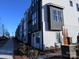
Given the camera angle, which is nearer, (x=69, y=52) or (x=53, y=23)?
(x=69, y=52)

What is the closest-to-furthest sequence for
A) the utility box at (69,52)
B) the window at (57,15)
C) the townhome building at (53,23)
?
1. the utility box at (69,52)
2. the townhome building at (53,23)
3. the window at (57,15)

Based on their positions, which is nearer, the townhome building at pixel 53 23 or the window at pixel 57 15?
the townhome building at pixel 53 23

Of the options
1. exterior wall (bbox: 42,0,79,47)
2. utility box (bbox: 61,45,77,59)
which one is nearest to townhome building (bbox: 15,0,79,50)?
exterior wall (bbox: 42,0,79,47)

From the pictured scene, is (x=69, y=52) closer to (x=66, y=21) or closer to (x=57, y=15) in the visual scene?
(x=57, y=15)

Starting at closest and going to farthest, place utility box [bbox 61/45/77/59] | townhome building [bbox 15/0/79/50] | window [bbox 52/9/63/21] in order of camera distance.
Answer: utility box [bbox 61/45/77/59] → townhome building [bbox 15/0/79/50] → window [bbox 52/9/63/21]

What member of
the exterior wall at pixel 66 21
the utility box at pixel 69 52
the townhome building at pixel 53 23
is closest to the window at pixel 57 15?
the townhome building at pixel 53 23

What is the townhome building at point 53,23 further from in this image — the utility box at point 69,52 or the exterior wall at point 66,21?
the utility box at point 69,52

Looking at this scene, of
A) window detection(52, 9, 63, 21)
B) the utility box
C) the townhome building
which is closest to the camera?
the utility box

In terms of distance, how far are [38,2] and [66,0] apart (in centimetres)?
568

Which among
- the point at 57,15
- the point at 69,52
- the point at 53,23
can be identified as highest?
the point at 57,15

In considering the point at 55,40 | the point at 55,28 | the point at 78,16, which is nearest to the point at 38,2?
the point at 55,28

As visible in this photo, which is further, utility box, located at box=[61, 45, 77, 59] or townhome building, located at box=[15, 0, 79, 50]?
townhome building, located at box=[15, 0, 79, 50]

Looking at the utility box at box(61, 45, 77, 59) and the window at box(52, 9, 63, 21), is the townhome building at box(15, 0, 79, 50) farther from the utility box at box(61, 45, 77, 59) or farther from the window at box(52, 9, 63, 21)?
the utility box at box(61, 45, 77, 59)

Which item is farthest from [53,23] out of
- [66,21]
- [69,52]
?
[69,52]
